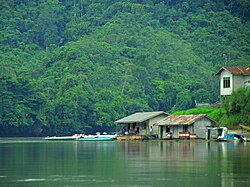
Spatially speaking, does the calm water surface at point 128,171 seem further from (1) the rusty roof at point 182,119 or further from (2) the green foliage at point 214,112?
(2) the green foliage at point 214,112

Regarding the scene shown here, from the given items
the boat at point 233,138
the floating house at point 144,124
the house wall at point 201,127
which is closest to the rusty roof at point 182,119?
the house wall at point 201,127

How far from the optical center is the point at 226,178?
3158cm

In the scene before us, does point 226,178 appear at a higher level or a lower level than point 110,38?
lower

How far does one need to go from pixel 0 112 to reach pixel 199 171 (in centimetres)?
8517

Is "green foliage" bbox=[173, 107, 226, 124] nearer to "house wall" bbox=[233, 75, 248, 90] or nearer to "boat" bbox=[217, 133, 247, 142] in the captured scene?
"house wall" bbox=[233, 75, 248, 90]

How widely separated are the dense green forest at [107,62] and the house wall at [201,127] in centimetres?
4466

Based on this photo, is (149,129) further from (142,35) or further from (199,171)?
(142,35)

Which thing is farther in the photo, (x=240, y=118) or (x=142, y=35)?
(x=142, y=35)

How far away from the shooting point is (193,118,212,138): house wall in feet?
255

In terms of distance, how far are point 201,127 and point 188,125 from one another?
4.36 ft

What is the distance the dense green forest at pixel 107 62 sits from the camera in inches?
4823

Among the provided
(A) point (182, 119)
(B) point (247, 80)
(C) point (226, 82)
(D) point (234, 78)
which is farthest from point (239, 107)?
(C) point (226, 82)

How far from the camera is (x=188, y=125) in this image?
257 ft

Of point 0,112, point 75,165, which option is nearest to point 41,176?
point 75,165
